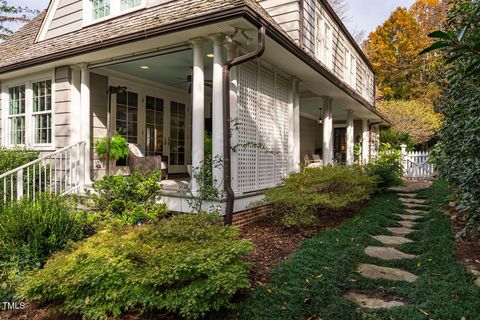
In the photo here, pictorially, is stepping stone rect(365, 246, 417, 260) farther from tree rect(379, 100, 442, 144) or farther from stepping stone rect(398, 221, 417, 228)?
tree rect(379, 100, 442, 144)

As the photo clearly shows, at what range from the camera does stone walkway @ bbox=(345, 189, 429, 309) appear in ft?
9.18

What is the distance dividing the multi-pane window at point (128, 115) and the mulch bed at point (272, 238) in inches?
161

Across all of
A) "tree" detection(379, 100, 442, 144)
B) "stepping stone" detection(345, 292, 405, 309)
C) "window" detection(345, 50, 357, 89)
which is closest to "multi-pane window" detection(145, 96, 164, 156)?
"stepping stone" detection(345, 292, 405, 309)

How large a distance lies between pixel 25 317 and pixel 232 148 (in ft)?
10.4

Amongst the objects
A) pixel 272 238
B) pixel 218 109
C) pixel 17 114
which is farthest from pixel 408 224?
pixel 17 114

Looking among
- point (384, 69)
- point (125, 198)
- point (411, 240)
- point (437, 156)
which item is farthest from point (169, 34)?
point (384, 69)

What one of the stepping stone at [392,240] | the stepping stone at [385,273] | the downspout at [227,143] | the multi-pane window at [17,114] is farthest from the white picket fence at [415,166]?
the multi-pane window at [17,114]

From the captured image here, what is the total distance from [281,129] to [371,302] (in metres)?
4.51

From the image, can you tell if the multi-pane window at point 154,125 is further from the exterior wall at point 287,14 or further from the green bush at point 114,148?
the exterior wall at point 287,14

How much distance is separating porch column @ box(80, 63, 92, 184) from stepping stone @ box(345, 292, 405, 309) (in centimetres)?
538

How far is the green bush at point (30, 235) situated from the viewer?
3490mm

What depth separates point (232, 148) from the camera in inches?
198

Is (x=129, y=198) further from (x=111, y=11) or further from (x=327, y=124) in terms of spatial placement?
(x=327, y=124)

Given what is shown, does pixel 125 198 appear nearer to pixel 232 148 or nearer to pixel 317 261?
pixel 232 148
